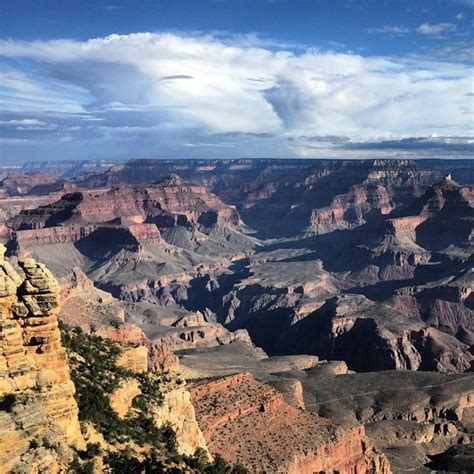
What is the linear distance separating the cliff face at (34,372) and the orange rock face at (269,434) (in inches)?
881

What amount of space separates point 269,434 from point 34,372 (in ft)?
93.8

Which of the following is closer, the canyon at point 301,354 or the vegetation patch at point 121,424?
the vegetation patch at point 121,424

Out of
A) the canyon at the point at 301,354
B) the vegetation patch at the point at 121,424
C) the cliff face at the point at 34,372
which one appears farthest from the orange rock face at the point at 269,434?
the cliff face at the point at 34,372

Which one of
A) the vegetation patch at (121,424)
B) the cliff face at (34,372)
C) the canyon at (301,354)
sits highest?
the cliff face at (34,372)

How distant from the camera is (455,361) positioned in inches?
4702

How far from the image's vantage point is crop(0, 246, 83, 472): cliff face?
20016 millimetres

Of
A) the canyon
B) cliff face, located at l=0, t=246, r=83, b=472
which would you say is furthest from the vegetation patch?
cliff face, located at l=0, t=246, r=83, b=472

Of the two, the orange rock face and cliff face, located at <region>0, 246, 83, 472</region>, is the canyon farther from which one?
cliff face, located at <region>0, 246, 83, 472</region>

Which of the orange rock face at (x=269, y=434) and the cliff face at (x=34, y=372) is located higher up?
the cliff face at (x=34, y=372)

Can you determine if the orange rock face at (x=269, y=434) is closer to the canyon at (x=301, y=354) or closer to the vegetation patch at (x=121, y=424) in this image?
the canyon at (x=301, y=354)

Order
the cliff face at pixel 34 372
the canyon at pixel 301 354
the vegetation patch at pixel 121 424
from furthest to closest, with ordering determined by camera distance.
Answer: the canyon at pixel 301 354
the vegetation patch at pixel 121 424
the cliff face at pixel 34 372

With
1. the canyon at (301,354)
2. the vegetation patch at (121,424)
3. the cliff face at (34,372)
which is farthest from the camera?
the canyon at (301,354)

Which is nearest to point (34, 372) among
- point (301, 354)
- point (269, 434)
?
point (269, 434)

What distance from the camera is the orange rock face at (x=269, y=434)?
4403 cm
